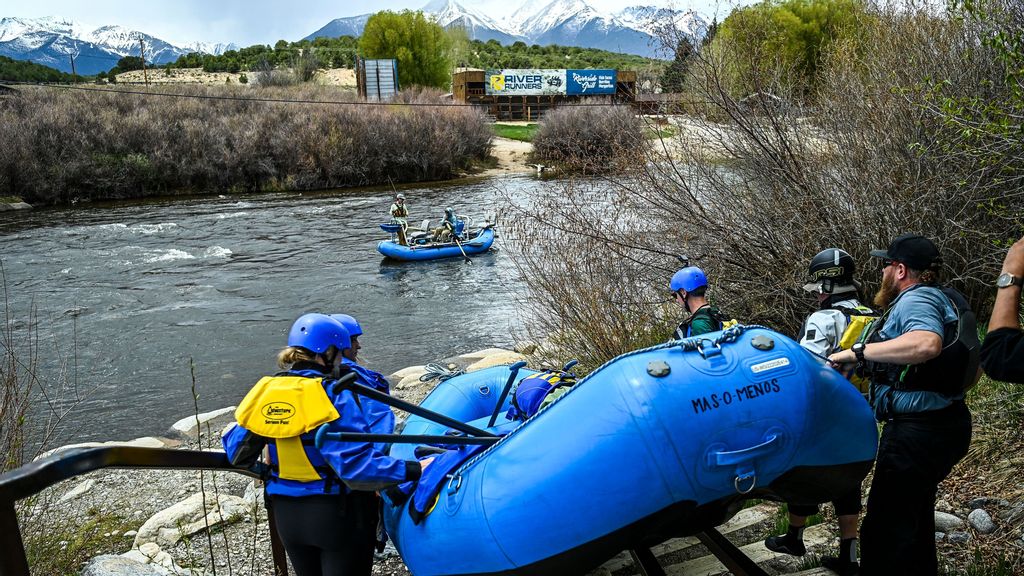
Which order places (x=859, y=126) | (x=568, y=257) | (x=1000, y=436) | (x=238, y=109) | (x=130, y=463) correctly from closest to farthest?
1. (x=130, y=463)
2. (x=1000, y=436)
3. (x=859, y=126)
4. (x=568, y=257)
5. (x=238, y=109)

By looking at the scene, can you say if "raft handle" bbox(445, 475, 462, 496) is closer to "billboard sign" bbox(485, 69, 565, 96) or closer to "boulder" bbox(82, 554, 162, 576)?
"boulder" bbox(82, 554, 162, 576)

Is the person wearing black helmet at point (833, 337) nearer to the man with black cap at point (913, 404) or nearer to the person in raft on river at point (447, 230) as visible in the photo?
the man with black cap at point (913, 404)

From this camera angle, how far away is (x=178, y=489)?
6.20 m

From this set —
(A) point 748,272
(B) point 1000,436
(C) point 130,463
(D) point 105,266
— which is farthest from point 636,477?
(D) point 105,266

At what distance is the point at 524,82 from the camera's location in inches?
1900

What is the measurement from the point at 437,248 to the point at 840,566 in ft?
51.9

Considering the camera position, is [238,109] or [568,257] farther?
[238,109]

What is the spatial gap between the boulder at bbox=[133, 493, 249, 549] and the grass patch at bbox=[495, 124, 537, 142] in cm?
3576

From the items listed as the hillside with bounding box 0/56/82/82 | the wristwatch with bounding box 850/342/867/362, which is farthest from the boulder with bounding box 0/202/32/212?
the hillside with bounding box 0/56/82/82

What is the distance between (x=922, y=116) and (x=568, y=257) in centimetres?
337

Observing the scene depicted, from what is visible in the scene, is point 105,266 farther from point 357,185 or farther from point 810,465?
point 810,465

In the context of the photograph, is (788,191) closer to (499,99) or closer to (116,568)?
(116,568)

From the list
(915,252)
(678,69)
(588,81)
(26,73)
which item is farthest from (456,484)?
(26,73)

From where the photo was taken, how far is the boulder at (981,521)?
387 centimetres
